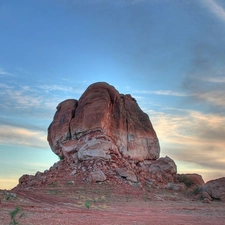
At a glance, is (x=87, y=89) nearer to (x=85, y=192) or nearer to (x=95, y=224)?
(x=85, y=192)

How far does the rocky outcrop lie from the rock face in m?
13.6

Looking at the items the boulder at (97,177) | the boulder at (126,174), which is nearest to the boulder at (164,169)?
the boulder at (126,174)

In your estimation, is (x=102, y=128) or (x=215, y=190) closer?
(x=215, y=190)

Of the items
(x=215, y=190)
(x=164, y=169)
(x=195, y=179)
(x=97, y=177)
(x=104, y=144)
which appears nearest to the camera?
(x=215, y=190)

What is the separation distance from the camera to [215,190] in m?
42.9

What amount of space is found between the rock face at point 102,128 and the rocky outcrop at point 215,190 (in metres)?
13.6

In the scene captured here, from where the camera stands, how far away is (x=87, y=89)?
5638 centimetres

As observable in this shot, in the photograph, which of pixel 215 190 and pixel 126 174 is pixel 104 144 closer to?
pixel 126 174

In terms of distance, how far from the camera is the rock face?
49.2 meters

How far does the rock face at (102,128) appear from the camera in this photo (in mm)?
49188

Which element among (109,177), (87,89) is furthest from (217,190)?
(87,89)

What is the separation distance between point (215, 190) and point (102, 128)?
58.5 feet

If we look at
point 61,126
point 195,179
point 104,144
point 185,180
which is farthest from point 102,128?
point 195,179

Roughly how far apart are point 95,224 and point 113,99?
3991 cm
